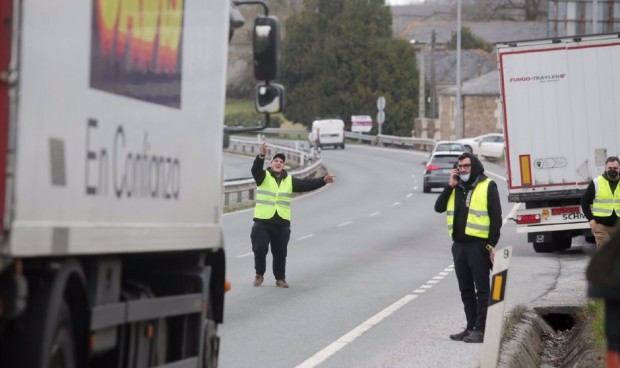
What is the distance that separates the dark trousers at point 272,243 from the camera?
19.9 m

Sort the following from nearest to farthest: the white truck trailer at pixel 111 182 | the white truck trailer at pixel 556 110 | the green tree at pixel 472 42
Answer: the white truck trailer at pixel 111 182 < the white truck trailer at pixel 556 110 < the green tree at pixel 472 42

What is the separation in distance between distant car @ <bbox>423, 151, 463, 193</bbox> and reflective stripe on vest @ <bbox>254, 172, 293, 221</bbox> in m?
30.3

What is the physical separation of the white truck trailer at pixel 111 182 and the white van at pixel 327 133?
78493 millimetres

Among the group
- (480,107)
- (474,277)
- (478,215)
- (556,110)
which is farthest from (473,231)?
(480,107)

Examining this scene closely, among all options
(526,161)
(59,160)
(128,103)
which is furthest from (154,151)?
(526,161)

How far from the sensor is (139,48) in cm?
761

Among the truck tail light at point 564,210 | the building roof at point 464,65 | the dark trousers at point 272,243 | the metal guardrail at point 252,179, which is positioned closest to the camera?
the dark trousers at point 272,243

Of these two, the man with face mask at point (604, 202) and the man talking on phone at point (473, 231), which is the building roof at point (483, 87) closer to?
the man with face mask at point (604, 202)

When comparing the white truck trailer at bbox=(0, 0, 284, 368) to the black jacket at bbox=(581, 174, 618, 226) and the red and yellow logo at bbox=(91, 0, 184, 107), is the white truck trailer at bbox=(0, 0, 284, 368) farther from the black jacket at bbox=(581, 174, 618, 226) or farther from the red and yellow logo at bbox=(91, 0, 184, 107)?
the black jacket at bbox=(581, 174, 618, 226)

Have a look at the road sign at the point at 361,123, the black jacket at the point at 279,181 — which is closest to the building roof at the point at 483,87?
the road sign at the point at 361,123

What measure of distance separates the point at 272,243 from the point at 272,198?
0.59m

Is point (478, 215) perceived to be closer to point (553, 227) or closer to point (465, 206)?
point (465, 206)

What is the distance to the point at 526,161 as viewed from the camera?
84.0ft

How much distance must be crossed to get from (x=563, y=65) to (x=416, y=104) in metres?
82.8
